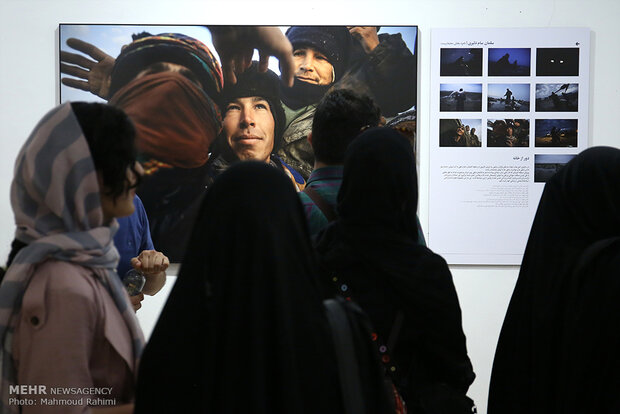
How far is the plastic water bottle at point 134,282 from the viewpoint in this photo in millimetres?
1877

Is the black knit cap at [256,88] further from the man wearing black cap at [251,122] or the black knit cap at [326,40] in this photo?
the black knit cap at [326,40]

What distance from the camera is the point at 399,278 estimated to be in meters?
1.31

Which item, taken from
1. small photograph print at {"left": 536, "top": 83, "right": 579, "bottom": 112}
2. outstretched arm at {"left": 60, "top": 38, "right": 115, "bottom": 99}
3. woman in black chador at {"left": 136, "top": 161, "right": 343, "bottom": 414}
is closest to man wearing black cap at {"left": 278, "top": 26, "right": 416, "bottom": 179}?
small photograph print at {"left": 536, "top": 83, "right": 579, "bottom": 112}

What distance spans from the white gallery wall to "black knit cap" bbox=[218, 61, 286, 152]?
0.93ft

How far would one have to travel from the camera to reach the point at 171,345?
98 cm

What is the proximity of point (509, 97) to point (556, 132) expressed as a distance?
0.32m

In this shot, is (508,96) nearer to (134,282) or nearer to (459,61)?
(459,61)

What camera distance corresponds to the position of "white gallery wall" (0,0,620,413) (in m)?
3.29

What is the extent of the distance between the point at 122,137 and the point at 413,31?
2435mm

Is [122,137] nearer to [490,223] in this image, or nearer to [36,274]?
[36,274]

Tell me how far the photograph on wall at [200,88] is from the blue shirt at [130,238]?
890mm

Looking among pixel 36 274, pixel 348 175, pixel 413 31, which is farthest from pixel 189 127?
pixel 36 274

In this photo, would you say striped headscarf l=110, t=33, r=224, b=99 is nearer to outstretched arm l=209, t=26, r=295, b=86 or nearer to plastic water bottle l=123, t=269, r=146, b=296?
outstretched arm l=209, t=26, r=295, b=86

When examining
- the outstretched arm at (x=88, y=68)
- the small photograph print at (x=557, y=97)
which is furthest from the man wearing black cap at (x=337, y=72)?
the outstretched arm at (x=88, y=68)
